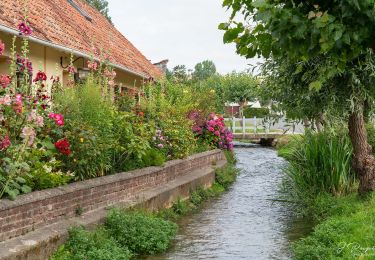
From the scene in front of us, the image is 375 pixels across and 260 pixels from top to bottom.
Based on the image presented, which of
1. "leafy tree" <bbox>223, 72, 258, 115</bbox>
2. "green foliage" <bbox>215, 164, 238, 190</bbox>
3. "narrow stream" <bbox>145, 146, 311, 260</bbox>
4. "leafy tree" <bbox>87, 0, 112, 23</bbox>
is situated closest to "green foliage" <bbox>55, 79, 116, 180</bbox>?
"narrow stream" <bbox>145, 146, 311, 260</bbox>

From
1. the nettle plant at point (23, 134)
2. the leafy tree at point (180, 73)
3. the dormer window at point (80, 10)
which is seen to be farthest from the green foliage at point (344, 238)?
the leafy tree at point (180, 73)

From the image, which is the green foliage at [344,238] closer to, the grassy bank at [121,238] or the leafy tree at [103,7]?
the grassy bank at [121,238]

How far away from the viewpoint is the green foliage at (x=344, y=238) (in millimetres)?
6199

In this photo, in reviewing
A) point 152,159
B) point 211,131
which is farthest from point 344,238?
point 211,131

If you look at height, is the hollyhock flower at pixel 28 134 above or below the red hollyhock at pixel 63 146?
above

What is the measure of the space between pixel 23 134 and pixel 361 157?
581cm

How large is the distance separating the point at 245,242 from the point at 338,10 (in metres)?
5.34

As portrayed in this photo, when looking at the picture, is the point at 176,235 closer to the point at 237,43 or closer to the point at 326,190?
the point at 326,190

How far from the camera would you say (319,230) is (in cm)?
741

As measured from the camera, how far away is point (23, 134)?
21.1ft

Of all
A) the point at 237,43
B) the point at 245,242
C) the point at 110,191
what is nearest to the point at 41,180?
the point at 110,191

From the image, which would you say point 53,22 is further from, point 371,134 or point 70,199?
point 371,134

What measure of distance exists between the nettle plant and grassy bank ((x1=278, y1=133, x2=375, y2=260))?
11.3 ft

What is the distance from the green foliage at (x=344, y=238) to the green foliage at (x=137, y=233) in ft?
5.76
